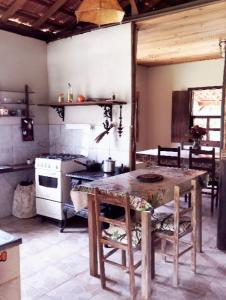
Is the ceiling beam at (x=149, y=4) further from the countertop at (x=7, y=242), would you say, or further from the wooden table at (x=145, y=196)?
the countertop at (x=7, y=242)

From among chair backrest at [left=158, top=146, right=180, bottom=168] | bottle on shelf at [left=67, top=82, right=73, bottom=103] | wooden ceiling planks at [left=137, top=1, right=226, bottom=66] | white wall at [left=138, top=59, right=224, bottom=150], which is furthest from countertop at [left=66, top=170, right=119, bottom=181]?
white wall at [left=138, top=59, right=224, bottom=150]

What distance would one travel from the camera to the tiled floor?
232 centimetres

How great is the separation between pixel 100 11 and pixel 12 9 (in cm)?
201

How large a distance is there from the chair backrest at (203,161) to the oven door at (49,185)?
208 cm

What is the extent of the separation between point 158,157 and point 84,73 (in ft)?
5.99

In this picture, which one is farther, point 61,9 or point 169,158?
point 169,158

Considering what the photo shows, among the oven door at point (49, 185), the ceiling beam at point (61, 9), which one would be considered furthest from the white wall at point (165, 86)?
the oven door at point (49, 185)

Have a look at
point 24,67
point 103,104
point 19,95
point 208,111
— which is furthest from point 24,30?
point 208,111

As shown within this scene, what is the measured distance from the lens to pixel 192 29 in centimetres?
389

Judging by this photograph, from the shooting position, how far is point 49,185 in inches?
148

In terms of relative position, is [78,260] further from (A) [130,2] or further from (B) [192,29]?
(B) [192,29]

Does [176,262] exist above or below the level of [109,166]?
below

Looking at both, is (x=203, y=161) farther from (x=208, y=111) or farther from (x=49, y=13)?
(x=49, y=13)

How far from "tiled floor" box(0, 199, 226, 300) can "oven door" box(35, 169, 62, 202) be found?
0.47 m
